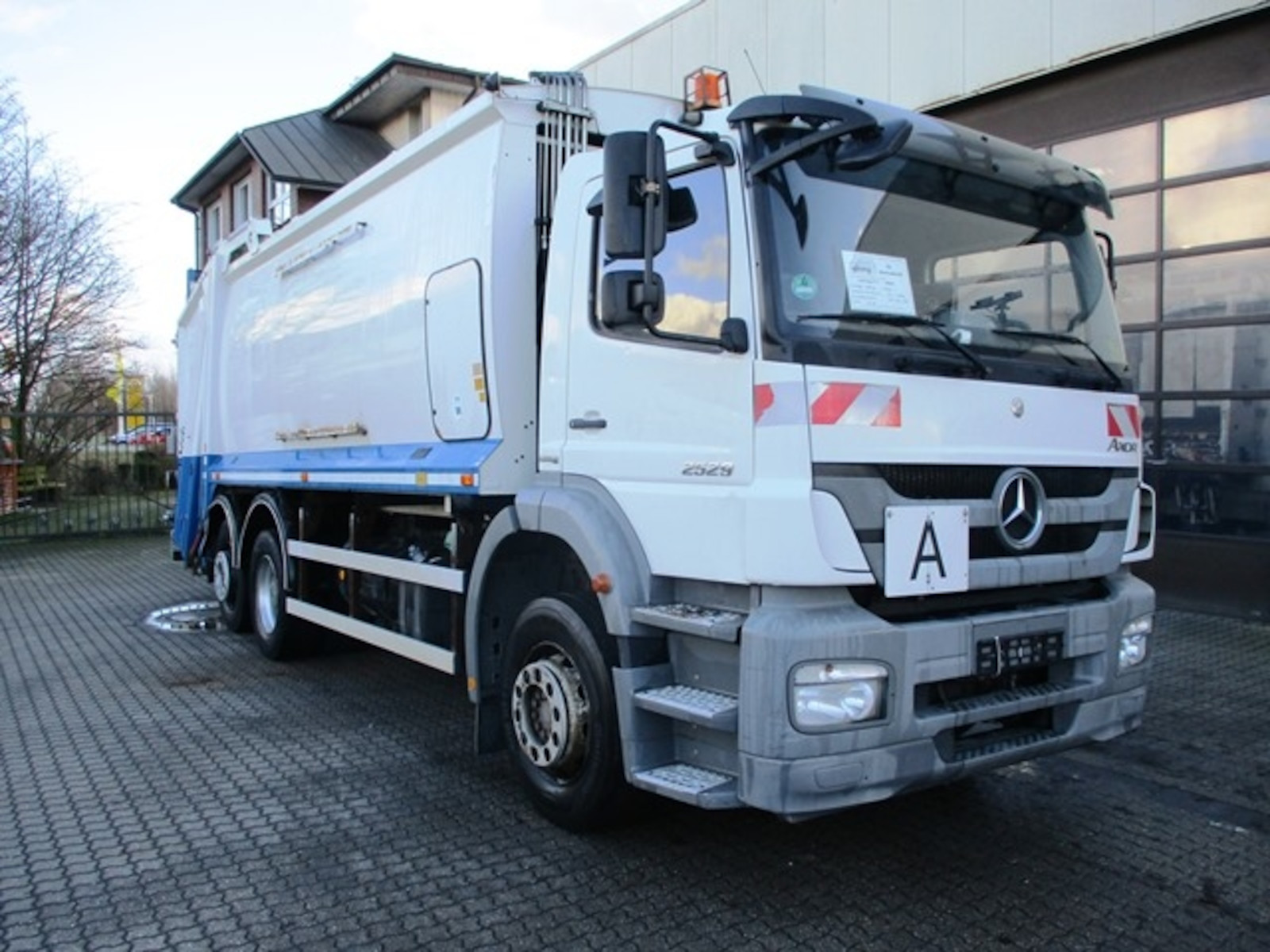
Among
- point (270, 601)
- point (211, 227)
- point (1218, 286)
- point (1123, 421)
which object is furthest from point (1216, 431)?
point (211, 227)

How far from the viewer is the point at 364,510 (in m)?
6.45

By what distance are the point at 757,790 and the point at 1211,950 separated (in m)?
1.59

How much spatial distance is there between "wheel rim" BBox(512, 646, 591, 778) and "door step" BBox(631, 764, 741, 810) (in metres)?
0.50

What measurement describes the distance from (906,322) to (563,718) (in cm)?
203

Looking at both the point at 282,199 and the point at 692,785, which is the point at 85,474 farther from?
the point at 692,785

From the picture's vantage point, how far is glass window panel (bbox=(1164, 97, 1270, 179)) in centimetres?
841

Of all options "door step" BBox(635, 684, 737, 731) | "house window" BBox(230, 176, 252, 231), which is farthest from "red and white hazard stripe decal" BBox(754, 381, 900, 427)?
"house window" BBox(230, 176, 252, 231)

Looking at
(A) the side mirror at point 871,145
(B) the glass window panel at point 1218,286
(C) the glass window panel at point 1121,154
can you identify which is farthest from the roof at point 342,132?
(A) the side mirror at point 871,145

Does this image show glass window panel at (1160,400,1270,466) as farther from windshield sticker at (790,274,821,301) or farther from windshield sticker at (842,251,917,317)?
windshield sticker at (790,274,821,301)

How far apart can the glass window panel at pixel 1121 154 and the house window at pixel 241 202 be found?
21.2 meters

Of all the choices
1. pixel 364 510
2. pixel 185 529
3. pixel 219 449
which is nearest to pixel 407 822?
pixel 364 510

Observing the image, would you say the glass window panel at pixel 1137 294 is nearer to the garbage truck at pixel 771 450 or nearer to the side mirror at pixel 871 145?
the garbage truck at pixel 771 450

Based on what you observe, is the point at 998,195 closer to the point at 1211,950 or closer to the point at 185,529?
the point at 1211,950

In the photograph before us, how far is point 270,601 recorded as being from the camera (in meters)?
7.83
